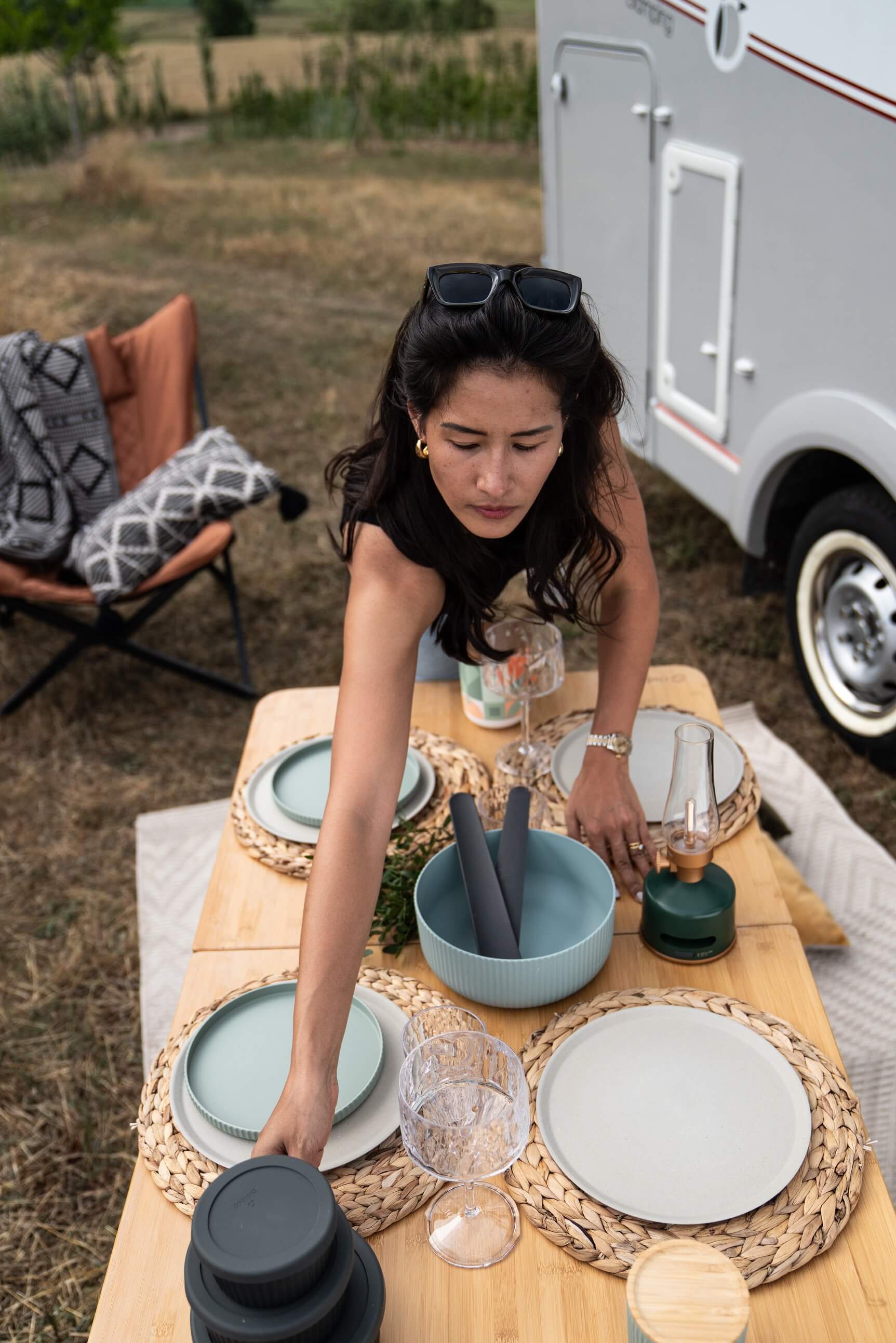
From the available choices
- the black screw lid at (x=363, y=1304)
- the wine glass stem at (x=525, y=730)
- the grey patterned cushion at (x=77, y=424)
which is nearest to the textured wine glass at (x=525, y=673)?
the wine glass stem at (x=525, y=730)

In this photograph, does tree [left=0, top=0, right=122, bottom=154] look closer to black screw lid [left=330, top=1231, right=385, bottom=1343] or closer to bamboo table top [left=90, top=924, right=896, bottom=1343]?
bamboo table top [left=90, top=924, right=896, bottom=1343]

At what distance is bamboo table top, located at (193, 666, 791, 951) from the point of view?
1569 mm

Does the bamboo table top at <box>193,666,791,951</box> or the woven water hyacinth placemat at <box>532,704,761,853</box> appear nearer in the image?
the bamboo table top at <box>193,666,791,951</box>

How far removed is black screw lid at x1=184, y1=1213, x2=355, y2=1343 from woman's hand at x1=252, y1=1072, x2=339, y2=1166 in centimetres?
17

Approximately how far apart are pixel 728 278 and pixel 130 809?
2.22 meters

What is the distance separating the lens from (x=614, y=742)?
1.74 meters

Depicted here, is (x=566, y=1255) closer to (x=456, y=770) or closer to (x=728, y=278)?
(x=456, y=770)

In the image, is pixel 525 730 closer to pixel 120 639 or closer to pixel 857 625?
pixel 857 625

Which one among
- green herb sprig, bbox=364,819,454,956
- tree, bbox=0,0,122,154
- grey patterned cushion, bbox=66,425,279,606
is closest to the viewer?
green herb sprig, bbox=364,819,454,956

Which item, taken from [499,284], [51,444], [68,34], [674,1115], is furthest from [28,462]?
[68,34]

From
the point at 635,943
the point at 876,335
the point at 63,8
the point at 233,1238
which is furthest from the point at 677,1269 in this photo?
the point at 63,8

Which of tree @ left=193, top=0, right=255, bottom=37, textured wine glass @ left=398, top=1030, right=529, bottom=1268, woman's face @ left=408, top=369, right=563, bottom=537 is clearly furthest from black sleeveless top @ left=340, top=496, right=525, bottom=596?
tree @ left=193, top=0, right=255, bottom=37

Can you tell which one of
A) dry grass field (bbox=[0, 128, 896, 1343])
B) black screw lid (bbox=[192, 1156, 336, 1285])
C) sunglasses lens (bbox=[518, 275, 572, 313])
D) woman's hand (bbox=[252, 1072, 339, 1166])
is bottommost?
dry grass field (bbox=[0, 128, 896, 1343])

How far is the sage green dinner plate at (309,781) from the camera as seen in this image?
177 cm
